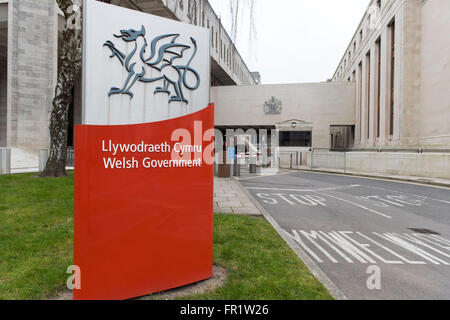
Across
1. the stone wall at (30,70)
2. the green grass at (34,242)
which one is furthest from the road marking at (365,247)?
the stone wall at (30,70)

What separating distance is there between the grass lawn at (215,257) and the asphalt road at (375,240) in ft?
1.81

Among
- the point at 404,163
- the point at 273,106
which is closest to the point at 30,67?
the point at 273,106

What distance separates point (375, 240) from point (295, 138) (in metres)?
31.7

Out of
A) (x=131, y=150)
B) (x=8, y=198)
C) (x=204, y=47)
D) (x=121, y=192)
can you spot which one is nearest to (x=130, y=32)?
(x=204, y=47)

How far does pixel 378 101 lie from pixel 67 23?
2770 cm

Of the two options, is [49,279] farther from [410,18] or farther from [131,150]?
[410,18]

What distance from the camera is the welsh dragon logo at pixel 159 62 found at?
2.53 metres

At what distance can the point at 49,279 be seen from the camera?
9.86ft

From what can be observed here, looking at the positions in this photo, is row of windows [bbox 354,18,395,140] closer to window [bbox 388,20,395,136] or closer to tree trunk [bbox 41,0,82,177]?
window [bbox 388,20,395,136]

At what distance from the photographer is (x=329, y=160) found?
2320 cm

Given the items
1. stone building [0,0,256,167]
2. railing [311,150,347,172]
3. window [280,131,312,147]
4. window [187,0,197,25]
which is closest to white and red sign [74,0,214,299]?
window [187,0,197,25]

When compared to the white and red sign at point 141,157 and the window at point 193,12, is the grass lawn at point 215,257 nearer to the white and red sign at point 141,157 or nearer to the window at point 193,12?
the white and red sign at point 141,157

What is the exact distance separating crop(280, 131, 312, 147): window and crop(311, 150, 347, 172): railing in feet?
36.0

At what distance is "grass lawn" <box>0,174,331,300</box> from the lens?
111 inches
